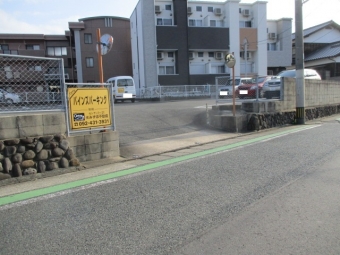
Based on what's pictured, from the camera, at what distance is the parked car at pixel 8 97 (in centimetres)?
554

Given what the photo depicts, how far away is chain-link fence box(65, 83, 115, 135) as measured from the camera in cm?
650

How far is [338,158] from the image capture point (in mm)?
6578

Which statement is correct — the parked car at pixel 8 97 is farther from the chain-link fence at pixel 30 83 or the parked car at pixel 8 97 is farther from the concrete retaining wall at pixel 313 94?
the concrete retaining wall at pixel 313 94

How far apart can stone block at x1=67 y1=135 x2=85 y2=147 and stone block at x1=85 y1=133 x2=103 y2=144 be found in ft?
0.35

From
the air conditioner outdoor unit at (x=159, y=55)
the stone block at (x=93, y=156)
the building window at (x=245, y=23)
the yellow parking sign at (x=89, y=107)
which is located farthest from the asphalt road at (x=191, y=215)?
the building window at (x=245, y=23)

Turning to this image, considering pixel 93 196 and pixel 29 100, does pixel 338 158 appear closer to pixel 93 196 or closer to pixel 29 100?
pixel 93 196

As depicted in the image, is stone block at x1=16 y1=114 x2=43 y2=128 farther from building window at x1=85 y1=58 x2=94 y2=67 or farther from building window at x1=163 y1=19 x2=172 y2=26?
building window at x1=85 y1=58 x2=94 y2=67

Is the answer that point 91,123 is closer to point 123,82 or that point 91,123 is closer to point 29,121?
point 29,121

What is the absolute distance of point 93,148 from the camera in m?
6.92

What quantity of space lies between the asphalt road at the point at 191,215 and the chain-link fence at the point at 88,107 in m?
1.88

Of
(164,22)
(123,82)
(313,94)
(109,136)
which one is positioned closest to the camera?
(109,136)

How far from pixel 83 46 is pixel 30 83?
34.2 meters

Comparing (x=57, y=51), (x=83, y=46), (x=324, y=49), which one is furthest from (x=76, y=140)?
(x=324, y=49)

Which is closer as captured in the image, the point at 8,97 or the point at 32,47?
the point at 8,97
